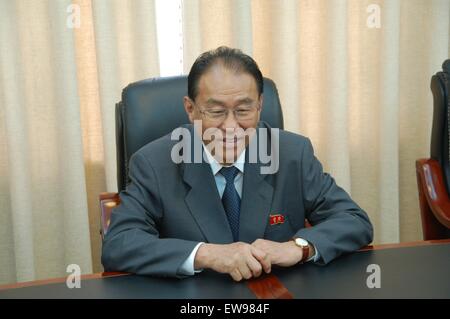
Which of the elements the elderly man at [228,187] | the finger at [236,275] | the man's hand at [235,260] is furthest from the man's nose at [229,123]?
the finger at [236,275]

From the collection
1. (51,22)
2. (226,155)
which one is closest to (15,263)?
(51,22)

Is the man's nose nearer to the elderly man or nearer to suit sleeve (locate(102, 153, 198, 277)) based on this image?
the elderly man

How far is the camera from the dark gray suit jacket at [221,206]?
159cm

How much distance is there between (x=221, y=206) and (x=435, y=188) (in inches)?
41.2

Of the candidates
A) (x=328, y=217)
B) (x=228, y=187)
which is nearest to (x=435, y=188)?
(x=328, y=217)

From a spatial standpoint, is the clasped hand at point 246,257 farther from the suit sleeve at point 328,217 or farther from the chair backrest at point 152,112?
the chair backrest at point 152,112

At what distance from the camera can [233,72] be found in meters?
1.69

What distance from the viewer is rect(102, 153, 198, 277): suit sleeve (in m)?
1.44

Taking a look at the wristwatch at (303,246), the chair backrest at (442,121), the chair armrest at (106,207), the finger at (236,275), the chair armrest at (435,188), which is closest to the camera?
the finger at (236,275)

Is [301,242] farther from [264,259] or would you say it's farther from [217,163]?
[217,163]

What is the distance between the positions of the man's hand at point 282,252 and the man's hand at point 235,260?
3cm

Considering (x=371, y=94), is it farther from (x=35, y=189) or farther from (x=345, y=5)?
(x=35, y=189)

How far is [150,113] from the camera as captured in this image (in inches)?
78.7

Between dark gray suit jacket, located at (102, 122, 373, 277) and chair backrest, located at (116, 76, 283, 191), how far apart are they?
0.44 ft
